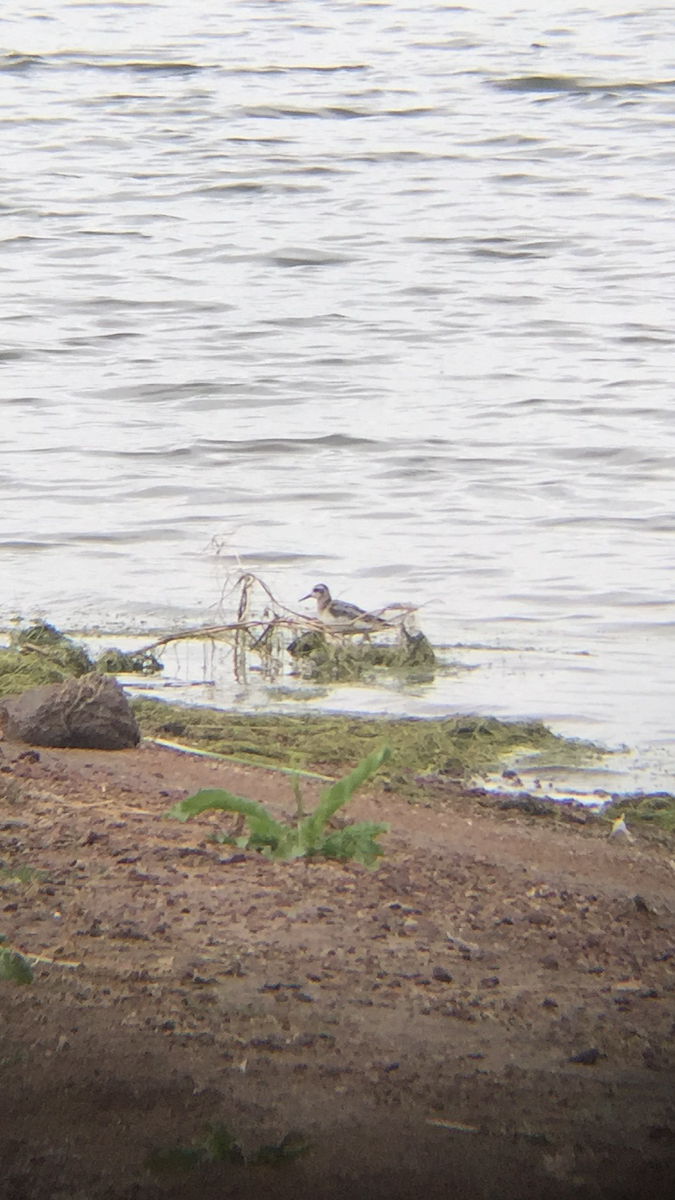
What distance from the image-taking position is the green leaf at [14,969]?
3410 mm

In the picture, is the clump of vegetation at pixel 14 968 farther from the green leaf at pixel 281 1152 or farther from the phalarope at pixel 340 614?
the phalarope at pixel 340 614

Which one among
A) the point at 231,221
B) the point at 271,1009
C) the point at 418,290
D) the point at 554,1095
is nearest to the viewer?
the point at 554,1095

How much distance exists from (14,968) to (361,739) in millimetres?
3381

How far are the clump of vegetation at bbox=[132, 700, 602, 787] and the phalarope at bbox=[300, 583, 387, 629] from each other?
1.03 metres

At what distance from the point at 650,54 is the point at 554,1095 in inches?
1376

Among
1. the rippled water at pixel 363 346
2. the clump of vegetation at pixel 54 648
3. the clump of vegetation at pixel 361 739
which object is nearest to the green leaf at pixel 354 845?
the clump of vegetation at pixel 361 739

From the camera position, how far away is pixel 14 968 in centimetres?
342

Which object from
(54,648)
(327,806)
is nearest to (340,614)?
(54,648)

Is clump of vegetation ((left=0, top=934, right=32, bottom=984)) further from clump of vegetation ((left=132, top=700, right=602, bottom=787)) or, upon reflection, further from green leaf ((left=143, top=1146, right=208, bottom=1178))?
clump of vegetation ((left=132, top=700, right=602, bottom=787))

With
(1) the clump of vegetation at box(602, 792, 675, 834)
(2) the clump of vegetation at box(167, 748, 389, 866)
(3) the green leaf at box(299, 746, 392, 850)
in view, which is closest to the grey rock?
(2) the clump of vegetation at box(167, 748, 389, 866)

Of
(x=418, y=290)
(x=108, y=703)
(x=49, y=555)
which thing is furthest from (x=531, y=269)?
(x=108, y=703)

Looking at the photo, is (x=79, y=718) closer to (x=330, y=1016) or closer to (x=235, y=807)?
(x=235, y=807)

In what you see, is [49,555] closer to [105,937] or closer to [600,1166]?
[105,937]

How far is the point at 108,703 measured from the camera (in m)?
6.07
